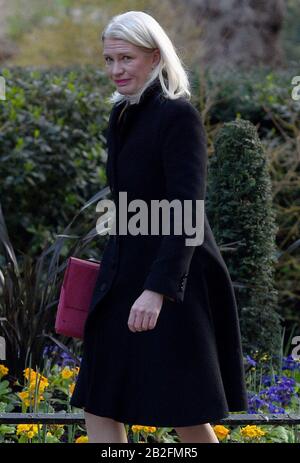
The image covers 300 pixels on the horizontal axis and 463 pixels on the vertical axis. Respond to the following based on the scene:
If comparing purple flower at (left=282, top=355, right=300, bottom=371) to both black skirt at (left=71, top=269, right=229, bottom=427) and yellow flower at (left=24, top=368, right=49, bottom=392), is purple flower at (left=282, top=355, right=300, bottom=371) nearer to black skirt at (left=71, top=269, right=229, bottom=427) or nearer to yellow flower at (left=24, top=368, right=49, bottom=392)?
yellow flower at (left=24, top=368, right=49, bottom=392)

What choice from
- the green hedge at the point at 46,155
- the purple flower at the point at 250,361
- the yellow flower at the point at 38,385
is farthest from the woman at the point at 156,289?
the green hedge at the point at 46,155

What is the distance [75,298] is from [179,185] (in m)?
0.54

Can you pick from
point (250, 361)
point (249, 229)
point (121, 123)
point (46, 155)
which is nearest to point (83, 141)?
point (46, 155)

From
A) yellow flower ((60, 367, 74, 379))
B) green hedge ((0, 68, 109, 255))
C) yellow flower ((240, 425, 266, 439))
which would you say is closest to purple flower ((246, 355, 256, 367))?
yellow flower ((240, 425, 266, 439))

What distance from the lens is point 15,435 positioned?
4137mm

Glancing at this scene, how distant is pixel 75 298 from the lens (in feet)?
10.3

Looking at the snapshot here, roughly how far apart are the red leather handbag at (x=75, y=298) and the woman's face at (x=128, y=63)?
55cm

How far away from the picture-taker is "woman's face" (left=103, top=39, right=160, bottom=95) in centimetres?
297

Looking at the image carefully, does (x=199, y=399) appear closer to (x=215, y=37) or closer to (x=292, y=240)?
(x=292, y=240)

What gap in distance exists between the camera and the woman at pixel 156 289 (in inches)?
114

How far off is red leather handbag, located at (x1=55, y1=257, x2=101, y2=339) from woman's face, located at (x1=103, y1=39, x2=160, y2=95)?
21.8 inches

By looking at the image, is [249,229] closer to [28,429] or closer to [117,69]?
[28,429]

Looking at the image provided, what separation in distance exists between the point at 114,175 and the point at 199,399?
0.70 meters
